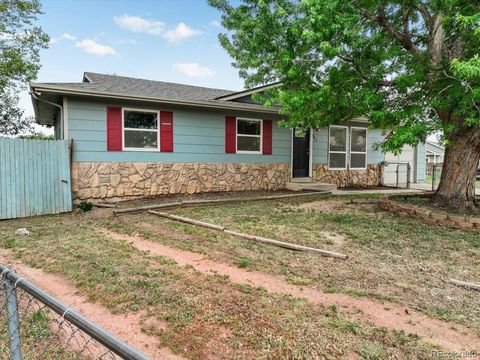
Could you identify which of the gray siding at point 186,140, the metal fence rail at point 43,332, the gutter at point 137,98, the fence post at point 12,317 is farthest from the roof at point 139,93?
the fence post at point 12,317

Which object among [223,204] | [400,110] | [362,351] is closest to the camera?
[362,351]

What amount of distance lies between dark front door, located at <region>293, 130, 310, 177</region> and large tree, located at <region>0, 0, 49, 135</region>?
1357 centimetres

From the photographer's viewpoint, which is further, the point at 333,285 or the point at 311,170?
the point at 311,170

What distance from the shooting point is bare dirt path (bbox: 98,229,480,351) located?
2.46 metres

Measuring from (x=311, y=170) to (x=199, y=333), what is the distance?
1054 cm

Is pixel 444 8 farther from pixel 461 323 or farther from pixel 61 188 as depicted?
pixel 61 188

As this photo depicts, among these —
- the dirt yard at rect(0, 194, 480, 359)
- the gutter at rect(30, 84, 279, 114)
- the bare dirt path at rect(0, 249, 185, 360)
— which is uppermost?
the gutter at rect(30, 84, 279, 114)

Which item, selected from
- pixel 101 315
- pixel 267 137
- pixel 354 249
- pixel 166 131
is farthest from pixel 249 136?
pixel 101 315

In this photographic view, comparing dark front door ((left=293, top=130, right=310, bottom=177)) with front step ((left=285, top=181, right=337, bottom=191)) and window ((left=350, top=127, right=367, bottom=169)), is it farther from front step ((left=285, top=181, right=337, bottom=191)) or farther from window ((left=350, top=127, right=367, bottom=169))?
window ((left=350, top=127, right=367, bottom=169))

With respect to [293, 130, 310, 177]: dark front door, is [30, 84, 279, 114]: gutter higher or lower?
higher

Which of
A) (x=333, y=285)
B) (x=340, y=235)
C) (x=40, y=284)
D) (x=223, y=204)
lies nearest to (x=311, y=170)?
(x=223, y=204)

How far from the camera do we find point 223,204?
8.55m

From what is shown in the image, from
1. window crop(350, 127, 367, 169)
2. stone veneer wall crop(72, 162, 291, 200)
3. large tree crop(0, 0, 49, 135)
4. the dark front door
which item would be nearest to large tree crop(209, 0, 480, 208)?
stone veneer wall crop(72, 162, 291, 200)

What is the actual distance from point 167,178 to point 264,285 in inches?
267
